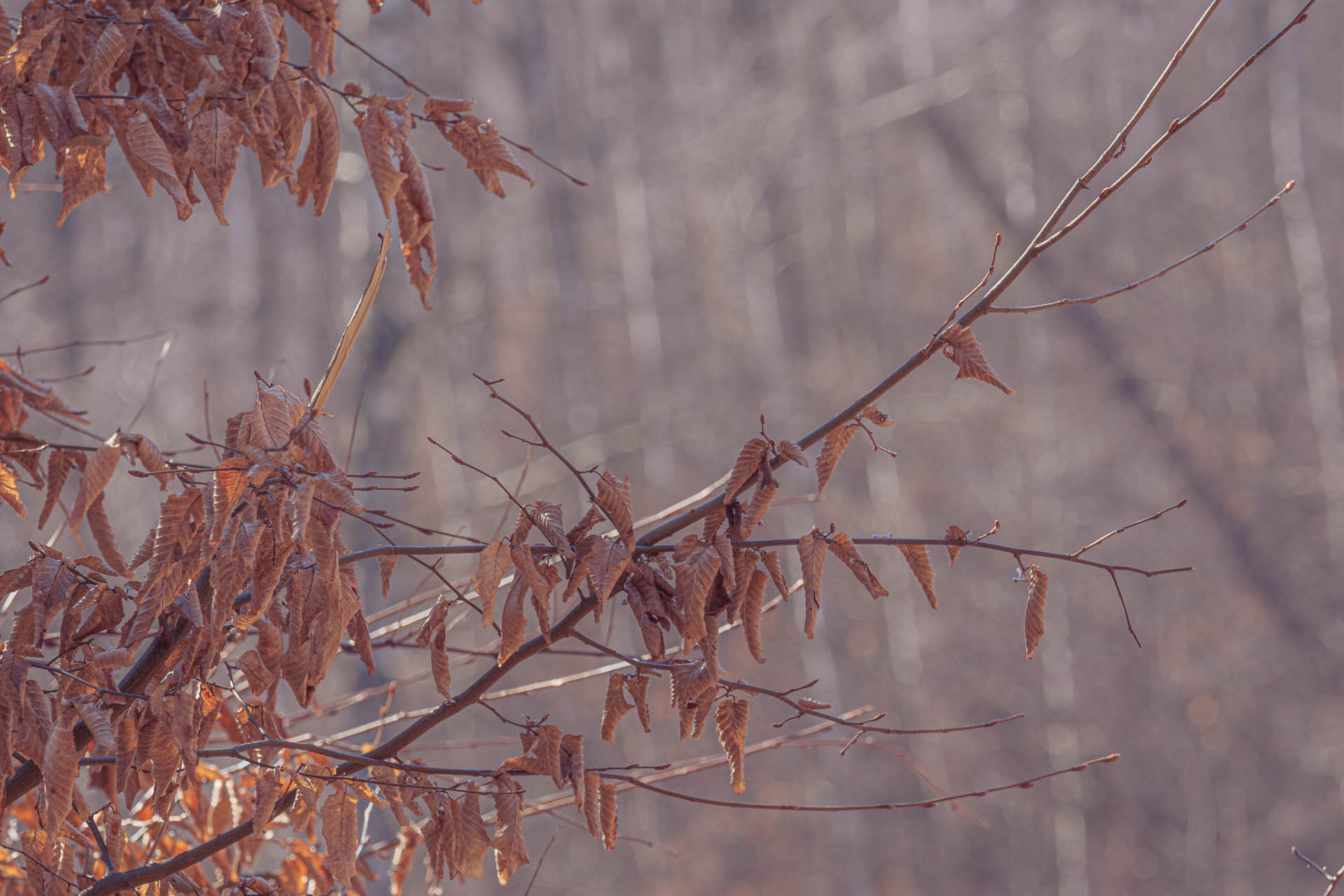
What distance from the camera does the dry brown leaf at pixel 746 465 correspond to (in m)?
0.89

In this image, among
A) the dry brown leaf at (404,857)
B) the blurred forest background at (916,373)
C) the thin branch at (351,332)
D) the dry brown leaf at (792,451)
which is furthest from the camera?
the blurred forest background at (916,373)

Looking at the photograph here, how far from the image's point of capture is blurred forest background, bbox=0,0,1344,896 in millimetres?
3363

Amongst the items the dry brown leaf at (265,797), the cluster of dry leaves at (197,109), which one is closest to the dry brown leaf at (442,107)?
the cluster of dry leaves at (197,109)

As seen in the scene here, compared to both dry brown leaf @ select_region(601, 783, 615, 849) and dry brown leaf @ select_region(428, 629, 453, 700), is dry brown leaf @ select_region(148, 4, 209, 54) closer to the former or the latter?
dry brown leaf @ select_region(428, 629, 453, 700)

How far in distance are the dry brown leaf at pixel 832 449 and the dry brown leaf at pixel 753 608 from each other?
9cm

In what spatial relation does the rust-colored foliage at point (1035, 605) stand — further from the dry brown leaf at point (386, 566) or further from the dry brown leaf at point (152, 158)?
the dry brown leaf at point (152, 158)

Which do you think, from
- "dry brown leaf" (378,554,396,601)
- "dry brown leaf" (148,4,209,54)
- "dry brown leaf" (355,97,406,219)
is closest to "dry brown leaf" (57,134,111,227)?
"dry brown leaf" (148,4,209,54)

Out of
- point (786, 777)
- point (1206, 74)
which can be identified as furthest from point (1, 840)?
point (1206, 74)

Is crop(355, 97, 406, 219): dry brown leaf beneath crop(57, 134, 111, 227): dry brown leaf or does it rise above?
above

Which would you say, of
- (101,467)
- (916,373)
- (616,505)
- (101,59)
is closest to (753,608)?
(616,505)

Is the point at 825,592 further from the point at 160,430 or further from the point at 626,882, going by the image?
the point at 160,430

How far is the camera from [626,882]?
12.9 feet

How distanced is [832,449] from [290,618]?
0.49 metres

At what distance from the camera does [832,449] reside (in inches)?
36.8
